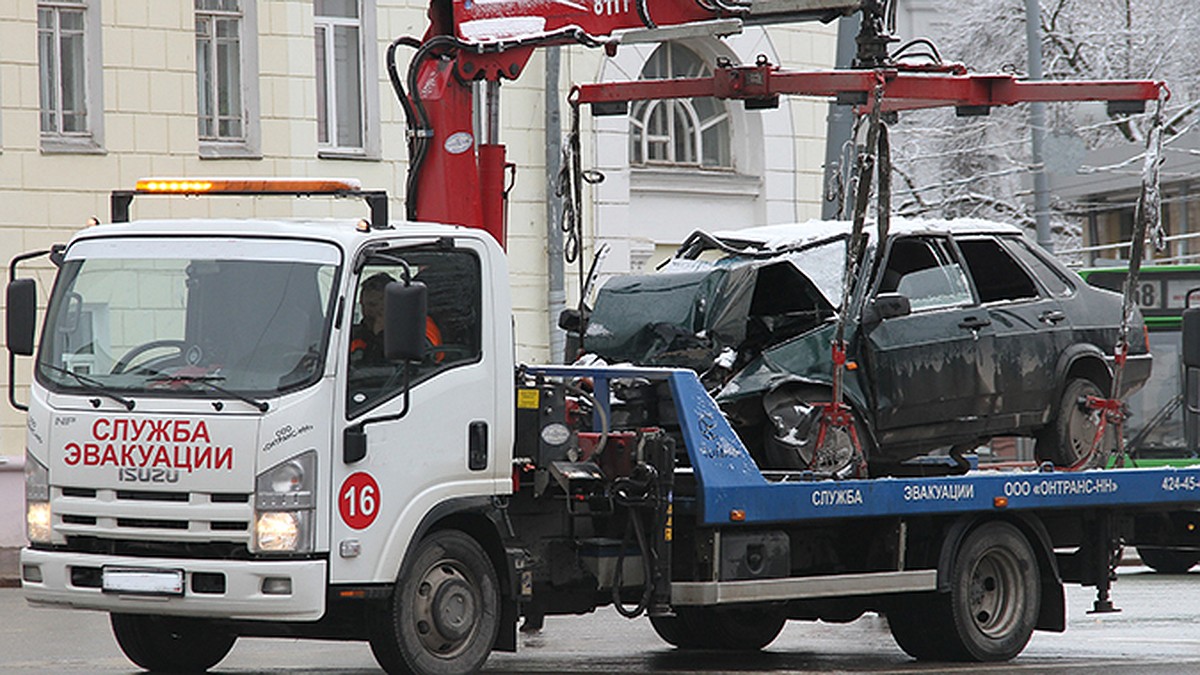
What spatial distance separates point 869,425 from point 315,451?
4.03 metres

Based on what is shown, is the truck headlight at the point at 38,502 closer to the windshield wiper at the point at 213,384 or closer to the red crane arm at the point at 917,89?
the windshield wiper at the point at 213,384

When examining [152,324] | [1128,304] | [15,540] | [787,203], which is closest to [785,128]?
[787,203]

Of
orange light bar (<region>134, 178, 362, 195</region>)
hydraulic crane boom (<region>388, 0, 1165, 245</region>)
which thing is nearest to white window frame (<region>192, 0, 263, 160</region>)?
hydraulic crane boom (<region>388, 0, 1165, 245</region>)

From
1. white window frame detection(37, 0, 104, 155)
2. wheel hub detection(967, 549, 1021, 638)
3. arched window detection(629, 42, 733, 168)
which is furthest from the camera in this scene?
arched window detection(629, 42, 733, 168)

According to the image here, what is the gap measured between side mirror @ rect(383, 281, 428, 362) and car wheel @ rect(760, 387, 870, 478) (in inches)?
121

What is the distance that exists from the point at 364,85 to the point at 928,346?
12.5 metres

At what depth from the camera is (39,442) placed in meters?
10.7

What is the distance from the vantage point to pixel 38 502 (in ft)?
35.1

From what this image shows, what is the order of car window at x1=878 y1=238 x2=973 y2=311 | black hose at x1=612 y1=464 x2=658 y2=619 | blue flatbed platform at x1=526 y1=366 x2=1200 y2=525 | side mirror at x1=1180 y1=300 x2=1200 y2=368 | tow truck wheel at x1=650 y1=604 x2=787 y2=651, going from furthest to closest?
side mirror at x1=1180 y1=300 x2=1200 y2=368, tow truck wheel at x1=650 y1=604 x2=787 y2=651, car window at x1=878 y1=238 x2=973 y2=311, blue flatbed platform at x1=526 y1=366 x2=1200 y2=525, black hose at x1=612 y1=464 x2=658 y2=619

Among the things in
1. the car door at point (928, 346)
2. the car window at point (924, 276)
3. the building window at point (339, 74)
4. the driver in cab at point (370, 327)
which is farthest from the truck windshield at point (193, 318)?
the building window at point (339, 74)

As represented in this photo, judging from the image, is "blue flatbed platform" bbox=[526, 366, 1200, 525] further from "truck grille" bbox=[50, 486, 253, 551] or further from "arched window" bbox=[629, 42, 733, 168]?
"arched window" bbox=[629, 42, 733, 168]

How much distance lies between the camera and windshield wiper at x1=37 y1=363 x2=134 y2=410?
10.4m

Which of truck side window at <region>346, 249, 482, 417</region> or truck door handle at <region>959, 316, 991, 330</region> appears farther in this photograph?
truck door handle at <region>959, 316, 991, 330</region>

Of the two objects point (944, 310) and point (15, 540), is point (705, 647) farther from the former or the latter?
point (15, 540)
